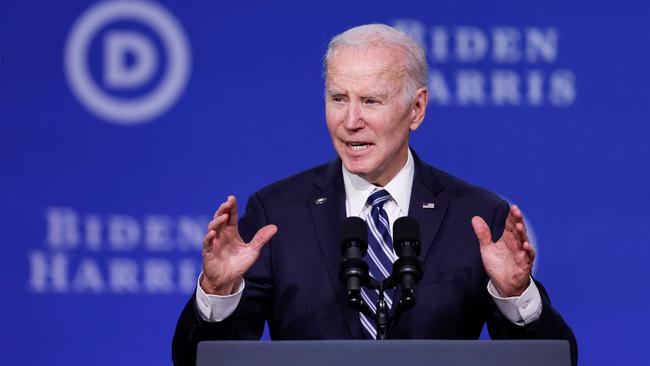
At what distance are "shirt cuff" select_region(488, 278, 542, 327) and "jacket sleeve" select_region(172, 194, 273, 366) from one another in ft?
1.67

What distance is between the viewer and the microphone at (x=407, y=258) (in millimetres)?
1924

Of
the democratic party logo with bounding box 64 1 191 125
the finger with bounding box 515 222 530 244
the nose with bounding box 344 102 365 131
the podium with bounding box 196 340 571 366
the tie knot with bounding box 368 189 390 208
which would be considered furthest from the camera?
the democratic party logo with bounding box 64 1 191 125

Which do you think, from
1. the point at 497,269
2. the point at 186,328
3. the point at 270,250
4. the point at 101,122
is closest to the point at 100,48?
the point at 101,122

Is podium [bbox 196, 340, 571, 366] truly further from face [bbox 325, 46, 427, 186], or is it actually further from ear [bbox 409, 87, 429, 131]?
ear [bbox 409, 87, 429, 131]

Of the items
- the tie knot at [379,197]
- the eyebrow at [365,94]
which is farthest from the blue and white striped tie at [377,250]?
the eyebrow at [365,94]

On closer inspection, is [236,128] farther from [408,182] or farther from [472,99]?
[408,182]

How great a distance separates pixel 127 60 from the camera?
330 centimetres

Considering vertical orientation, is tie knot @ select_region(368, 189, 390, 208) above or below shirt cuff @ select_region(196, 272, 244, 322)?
above

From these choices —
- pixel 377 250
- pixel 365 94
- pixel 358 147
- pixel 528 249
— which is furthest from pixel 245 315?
pixel 528 249

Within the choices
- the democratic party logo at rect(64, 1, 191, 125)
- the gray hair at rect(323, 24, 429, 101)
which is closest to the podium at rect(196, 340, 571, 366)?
the gray hair at rect(323, 24, 429, 101)

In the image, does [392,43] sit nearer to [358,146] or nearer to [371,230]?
[358,146]

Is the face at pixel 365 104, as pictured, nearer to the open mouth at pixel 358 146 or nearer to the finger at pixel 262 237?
the open mouth at pixel 358 146

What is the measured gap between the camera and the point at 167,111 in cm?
331

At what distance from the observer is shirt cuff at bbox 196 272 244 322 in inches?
87.0
